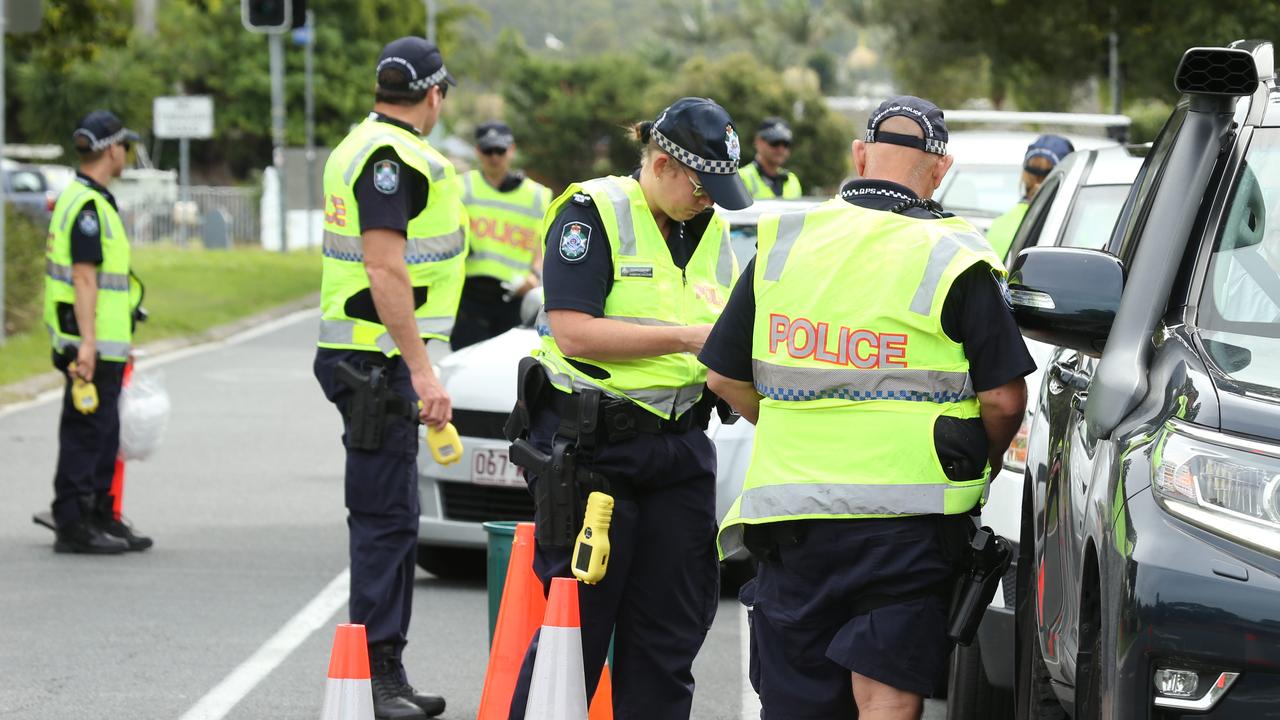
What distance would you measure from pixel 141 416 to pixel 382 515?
13.2 feet

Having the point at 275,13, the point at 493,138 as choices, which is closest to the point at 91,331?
the point at 493,138

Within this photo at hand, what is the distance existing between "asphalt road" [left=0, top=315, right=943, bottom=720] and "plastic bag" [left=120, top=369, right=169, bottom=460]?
0.43 meters

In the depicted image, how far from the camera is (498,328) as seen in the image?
11320 millimetres

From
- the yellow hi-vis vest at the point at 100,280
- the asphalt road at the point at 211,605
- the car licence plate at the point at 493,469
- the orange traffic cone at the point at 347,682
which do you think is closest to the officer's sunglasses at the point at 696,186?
the orange traffic cone at the point at 347,682

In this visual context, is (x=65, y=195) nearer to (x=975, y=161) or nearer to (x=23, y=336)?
(x=975, y=161)

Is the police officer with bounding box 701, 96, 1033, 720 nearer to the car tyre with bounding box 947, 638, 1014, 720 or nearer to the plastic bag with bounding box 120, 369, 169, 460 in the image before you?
the car tyre with bounding box 947, 638, 1014, 720

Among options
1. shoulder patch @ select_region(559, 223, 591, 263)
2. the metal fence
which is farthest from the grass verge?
shoulder patch @ select_region(559, 223, 591, 263)

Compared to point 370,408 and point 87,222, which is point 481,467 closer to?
point 370,408

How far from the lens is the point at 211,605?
27.2ft

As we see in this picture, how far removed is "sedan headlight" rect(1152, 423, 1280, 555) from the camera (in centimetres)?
308

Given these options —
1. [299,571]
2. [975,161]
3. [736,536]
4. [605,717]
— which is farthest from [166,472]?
[736,536]

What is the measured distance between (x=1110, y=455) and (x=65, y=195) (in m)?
7.15

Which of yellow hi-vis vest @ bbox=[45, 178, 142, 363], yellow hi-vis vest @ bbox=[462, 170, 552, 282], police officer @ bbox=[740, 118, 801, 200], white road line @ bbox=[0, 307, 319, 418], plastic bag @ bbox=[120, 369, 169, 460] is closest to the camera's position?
yellow hi-vis vest @ bbox=[45, 178, 142, 363]

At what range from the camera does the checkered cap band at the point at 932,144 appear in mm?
4156
